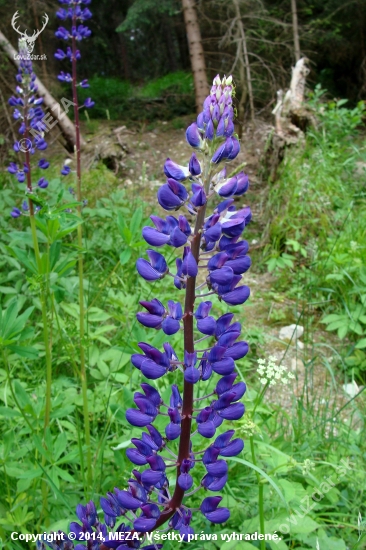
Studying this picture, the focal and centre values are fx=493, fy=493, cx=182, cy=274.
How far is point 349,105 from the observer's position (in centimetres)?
877

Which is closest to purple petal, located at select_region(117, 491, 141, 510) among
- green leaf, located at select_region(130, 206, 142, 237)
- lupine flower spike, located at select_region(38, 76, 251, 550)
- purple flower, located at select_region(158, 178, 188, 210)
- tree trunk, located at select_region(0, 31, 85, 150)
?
lupine flower spike, located at select_region(38, 76, 251, 550)

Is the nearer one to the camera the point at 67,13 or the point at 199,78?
the point at 67,13

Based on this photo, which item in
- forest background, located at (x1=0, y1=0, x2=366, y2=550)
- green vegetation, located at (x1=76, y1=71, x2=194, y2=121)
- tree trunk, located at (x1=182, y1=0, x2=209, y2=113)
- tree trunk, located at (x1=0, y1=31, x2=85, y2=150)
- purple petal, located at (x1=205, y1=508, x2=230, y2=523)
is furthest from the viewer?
green vegetation, located at (x1=76, y1=71, x2=194, y2=121)

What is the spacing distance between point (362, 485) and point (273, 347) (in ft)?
4.99

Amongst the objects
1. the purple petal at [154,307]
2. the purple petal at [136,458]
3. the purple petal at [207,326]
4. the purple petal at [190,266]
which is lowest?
the purple petal at [136,458]

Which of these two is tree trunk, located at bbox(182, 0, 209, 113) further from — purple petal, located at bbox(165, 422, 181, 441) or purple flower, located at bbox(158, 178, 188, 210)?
purple petal, located at bbox(165, 422, 181, 441)

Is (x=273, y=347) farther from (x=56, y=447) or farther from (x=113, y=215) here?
(x=56, y=447)

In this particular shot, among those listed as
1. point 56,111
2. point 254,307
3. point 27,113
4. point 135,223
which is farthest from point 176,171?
point 56,111

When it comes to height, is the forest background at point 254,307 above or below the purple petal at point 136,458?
below

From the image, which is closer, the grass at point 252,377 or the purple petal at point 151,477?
the purple petal at point 151,477

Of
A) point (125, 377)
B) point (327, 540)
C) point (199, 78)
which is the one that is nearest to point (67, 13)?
point (125, 377)

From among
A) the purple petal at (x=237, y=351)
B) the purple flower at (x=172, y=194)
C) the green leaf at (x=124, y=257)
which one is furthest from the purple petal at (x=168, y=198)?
the green leaf at (x=124, y=257)

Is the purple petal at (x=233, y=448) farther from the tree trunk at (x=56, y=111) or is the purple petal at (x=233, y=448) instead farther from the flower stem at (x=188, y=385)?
the tree trunk at (x=56, y=111)

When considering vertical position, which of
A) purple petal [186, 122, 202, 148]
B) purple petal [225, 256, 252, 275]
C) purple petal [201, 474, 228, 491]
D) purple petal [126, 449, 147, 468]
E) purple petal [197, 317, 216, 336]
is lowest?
purple petal [201, 474, 228, 491]
